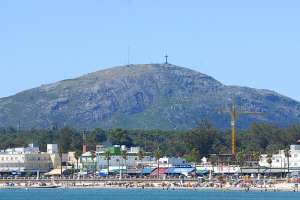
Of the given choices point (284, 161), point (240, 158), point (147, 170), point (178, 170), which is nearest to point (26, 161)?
point (147, 170)

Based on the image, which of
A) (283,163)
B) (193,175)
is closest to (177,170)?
(193,175)

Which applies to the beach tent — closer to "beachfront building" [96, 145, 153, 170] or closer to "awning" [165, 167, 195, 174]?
"awning" [165, 167, 195, 174]

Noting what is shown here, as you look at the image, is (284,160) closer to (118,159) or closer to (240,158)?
(240,158)

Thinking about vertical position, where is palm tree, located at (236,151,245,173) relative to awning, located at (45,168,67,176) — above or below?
above

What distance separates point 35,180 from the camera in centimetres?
16762

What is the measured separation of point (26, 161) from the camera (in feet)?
610

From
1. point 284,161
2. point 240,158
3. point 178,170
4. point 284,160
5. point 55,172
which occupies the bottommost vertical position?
point 55,172

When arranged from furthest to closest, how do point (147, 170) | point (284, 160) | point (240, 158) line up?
1. point (147, 170)
2. point (240, 158)
3. point (284, 160)

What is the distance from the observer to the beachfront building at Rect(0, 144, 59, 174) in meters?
186

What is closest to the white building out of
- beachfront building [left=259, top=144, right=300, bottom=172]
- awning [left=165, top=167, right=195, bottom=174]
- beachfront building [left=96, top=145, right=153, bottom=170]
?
beachfront building [left=259, top=144, right=300, bottom=172]

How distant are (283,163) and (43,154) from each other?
1667 inches

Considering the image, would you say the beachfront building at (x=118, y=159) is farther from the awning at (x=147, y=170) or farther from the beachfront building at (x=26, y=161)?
the beachfront building at (x=26, y=161)

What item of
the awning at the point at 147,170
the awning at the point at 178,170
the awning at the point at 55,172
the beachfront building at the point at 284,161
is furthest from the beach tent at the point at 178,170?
the awning at the point at 55,172

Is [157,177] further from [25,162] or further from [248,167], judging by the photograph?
[25,162]
